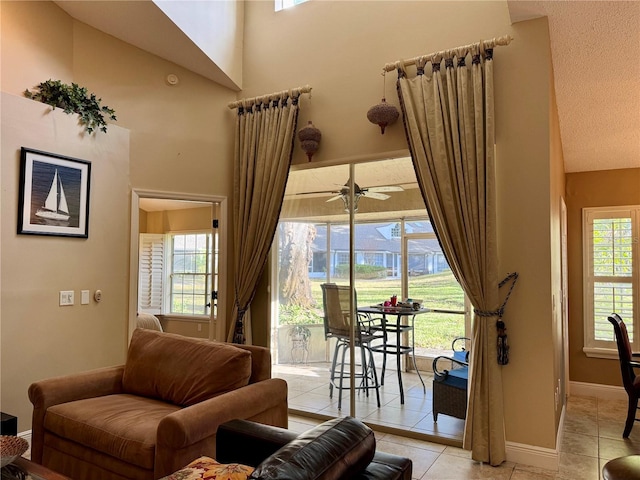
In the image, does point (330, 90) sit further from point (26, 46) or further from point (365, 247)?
point (26, 46)

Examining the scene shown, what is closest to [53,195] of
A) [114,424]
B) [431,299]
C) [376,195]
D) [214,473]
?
[114,424]

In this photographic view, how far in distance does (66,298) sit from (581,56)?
4517 mm

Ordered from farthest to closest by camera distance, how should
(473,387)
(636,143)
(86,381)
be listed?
(636,143)
(473,387)
(86,381)

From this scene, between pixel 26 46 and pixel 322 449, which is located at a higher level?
pixel 26 46

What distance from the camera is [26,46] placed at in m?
3.59

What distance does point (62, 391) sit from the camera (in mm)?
2809

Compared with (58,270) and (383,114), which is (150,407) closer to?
(58,270)

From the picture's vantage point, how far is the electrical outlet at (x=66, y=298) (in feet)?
12.0

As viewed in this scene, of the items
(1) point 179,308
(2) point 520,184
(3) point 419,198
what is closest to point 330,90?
(3) point 419,198

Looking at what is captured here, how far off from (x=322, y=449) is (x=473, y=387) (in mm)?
2187

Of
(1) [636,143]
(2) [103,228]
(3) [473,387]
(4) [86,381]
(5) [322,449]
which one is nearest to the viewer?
(5) [322,449]

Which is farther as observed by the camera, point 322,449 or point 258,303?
point 258,303

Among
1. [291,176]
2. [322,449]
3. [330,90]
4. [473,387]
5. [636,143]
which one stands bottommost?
[473,387]

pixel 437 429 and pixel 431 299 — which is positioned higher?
pixel 431 299
